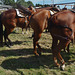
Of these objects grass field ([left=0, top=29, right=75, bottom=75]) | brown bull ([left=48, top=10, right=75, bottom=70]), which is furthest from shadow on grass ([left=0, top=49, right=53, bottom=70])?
brown bull ([left=48, top=10, right=75, bottom=70])

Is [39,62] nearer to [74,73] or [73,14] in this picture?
[74,73]

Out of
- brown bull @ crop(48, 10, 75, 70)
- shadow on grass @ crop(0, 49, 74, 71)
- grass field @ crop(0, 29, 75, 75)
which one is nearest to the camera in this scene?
brown bull @ crop(48, 10, 75, 70)

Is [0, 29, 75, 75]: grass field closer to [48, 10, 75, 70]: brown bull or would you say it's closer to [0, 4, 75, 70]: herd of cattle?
[0, 4, 75, 70]: herd of cattle

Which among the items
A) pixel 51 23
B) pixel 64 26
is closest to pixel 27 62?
pixel 51 23

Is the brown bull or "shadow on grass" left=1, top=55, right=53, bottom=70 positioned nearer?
the brown bull

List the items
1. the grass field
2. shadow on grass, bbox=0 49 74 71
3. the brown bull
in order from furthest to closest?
shadow on grass, bbox=0 49 74 71 → the grass field → the brown bull

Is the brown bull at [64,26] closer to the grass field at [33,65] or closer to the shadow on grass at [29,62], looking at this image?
the grass field at [33,65]

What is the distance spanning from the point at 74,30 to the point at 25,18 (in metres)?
3.19

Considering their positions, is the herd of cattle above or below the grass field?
above

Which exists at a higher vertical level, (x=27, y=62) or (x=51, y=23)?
(x=51, y=23)

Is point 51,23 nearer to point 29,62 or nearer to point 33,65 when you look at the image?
point 33,65

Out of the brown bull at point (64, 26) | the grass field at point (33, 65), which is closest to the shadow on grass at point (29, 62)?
the grass field at point (33, 65)

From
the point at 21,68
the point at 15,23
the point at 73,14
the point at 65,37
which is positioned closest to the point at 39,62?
the point at 21,68

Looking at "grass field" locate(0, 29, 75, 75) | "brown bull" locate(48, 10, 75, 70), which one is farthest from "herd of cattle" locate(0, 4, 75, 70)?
"grass field" locate(0, 29, 75, 75)
